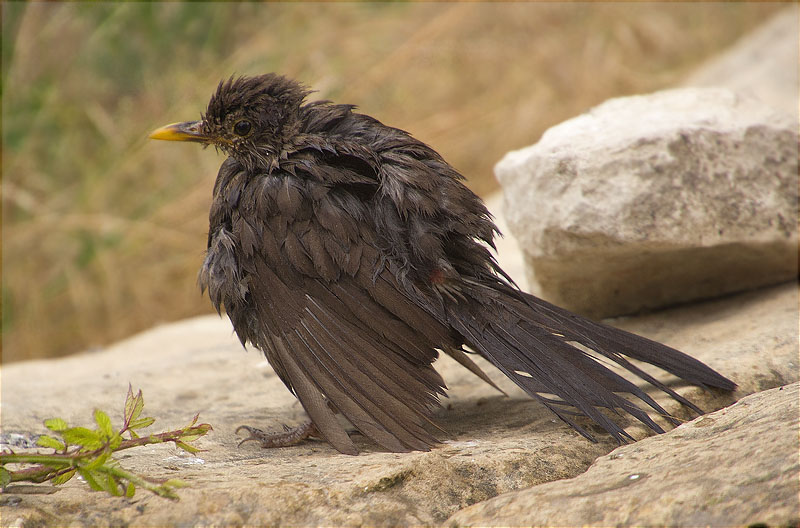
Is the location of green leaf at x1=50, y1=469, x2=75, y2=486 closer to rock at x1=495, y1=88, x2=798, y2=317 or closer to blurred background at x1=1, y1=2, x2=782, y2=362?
rock at x1=495, y1=88, x2=798, y2=317

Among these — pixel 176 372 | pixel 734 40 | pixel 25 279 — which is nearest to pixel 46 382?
pixel 176 372

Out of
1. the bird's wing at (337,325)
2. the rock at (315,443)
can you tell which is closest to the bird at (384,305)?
the bird's wing at (337,325)

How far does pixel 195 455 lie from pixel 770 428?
5.21ft

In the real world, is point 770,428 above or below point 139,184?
below

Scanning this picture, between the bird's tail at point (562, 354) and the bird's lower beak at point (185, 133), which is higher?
the bird's lower beak at point (185, 133)

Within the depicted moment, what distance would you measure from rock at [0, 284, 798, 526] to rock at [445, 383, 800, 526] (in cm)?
4

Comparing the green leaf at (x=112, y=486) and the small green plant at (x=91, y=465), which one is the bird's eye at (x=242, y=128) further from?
the green leaf at (x=112, y=486)

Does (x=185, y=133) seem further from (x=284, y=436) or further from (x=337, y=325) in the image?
(x=284, y=436)

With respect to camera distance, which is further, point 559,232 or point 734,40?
point 734,40

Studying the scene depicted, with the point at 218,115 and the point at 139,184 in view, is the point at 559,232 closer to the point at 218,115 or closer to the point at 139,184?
the point at 218,115

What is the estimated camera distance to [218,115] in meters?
3.17

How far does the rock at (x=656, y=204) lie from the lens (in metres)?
3.10

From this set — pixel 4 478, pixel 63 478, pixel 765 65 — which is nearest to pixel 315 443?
pixel 63 478

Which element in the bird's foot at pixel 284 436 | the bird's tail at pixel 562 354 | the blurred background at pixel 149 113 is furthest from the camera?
the blurred background at pixel 149 113
